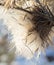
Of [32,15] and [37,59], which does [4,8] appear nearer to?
[32,15]

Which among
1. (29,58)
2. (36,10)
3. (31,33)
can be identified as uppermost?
(36,10)

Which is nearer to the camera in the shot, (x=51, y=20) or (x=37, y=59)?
(x=37, y=59)

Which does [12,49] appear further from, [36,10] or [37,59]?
[36,10]

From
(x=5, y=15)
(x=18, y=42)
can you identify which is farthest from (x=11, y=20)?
(x=18, y=42)

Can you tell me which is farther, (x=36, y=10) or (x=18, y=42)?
(x=36, y=10)

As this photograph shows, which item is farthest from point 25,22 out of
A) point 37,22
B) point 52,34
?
point 52,34

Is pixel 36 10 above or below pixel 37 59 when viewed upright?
above
